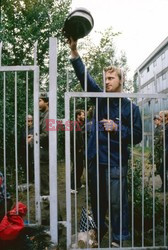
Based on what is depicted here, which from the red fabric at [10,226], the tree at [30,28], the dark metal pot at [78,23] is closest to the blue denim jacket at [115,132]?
the dark metal pot at [78,23]

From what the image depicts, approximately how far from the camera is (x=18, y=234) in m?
3.32

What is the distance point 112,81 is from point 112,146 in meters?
0.74

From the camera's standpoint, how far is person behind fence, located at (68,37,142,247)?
3316 millimetres

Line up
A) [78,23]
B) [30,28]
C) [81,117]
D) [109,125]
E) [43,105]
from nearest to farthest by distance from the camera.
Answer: [78,23], [109,125], [43,105], [81,117], [30,28]

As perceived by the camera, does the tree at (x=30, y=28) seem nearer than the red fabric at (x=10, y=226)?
No

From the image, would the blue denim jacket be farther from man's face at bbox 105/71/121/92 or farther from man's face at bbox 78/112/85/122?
man's face at bbox 78/112/85/122

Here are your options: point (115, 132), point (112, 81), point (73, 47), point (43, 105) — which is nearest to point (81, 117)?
point (43, 105)

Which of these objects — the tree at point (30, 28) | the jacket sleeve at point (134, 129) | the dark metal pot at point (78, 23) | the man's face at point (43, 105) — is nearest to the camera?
the dark metal pot at point (78, 23)

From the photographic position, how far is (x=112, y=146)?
3398mm

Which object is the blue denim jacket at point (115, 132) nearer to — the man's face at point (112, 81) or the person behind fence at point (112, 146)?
the person behind fence at point (112, 146)

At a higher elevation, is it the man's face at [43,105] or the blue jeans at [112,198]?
the man's face at [43,105]

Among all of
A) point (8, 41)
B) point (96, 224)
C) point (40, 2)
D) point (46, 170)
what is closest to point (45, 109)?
point (46, 170)

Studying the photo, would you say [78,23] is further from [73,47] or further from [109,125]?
[109,125]

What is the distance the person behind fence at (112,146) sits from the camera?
3.32 meters
